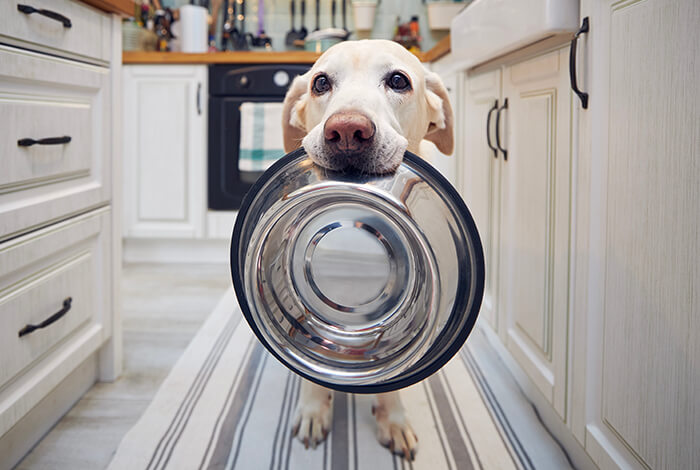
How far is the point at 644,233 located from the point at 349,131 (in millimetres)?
450

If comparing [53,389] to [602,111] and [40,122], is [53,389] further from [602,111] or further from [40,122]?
[602,111]

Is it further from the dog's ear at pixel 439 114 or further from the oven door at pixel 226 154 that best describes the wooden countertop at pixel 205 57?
the dog's ear at pixel 439 114

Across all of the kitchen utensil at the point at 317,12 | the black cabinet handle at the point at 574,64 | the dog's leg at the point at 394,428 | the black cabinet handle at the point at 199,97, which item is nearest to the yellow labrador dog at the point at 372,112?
the dog's leg at the point at 394,428

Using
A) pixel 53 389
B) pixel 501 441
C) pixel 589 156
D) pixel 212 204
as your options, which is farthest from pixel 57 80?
pixel 212 204

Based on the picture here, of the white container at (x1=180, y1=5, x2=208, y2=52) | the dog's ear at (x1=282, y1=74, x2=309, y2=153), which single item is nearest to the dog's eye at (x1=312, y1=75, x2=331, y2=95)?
the dog's ear at (x1=282, y1=74, x2=309, y2=153)

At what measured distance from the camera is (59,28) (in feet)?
3.77

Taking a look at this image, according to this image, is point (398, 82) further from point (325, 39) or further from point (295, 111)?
point (325, 39)

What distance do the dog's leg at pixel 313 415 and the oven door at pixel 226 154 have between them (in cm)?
178

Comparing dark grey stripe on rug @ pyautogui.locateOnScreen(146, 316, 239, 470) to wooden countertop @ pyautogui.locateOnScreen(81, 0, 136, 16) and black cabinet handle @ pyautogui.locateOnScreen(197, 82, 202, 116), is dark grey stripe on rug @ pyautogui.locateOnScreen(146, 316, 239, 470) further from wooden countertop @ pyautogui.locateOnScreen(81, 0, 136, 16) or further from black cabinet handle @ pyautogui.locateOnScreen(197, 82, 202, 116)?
black cabinet handle @ pyautogui.locateOnScreen(197, 82, 202, 116)

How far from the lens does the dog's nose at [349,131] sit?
2.90ft

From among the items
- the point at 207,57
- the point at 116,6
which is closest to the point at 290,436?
the point at 116,6

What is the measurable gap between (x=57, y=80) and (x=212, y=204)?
1769mm

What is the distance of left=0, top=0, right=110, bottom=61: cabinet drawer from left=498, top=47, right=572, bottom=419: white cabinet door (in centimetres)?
101

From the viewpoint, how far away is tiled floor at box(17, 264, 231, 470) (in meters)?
1.13
